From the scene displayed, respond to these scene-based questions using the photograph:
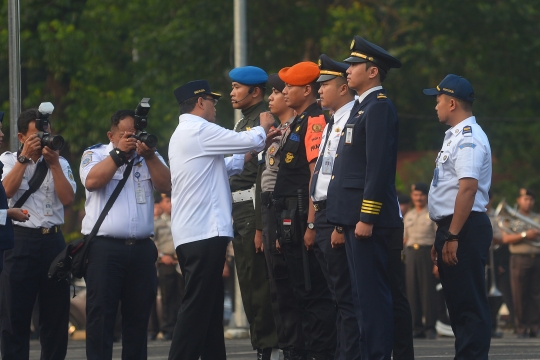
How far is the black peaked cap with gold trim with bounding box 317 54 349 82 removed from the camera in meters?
8.06

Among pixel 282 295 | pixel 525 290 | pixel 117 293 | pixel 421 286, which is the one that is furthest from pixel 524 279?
pixel 117 293

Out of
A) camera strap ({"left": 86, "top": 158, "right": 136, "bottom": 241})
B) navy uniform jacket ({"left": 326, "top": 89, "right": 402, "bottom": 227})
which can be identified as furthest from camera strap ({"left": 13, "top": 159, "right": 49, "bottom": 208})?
navy uniform jacket ({"left": 326, "top": 89, "right": 402, "bottom": 227})

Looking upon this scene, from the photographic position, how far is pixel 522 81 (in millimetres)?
27984

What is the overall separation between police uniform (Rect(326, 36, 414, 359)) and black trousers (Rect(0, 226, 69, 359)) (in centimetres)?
255

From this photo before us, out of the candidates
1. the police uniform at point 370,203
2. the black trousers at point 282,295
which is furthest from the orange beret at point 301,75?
the police uniform at point 370,203

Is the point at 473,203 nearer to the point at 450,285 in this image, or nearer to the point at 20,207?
the point at 450,285

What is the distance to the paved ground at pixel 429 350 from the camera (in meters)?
10.6

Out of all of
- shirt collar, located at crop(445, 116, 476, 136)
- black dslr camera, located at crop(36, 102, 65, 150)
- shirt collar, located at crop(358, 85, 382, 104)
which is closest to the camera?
shirt collar, located at crop(358, 85, 382, 104)

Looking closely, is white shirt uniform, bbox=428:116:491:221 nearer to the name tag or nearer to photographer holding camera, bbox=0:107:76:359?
the name tag

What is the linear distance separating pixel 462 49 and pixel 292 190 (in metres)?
19.7

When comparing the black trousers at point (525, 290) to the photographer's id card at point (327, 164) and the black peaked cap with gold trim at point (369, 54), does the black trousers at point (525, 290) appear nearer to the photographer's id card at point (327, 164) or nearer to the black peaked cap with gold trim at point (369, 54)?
the photographer's id card at point (327, 164)

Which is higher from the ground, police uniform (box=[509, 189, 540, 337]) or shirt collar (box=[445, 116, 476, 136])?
shirt collar (box=[445, 116, 476, 136])

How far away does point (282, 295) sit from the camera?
8484mm

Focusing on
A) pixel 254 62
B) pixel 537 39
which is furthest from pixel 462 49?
pixel 254 62
